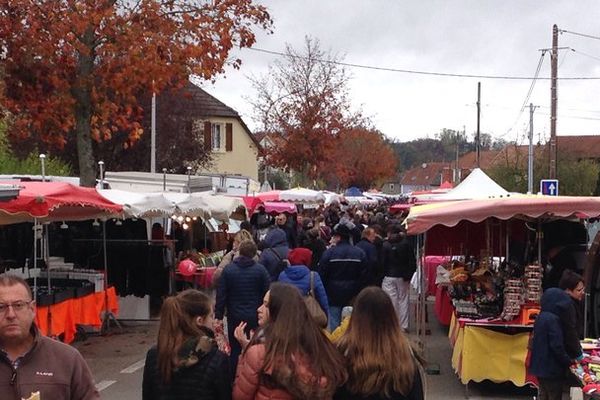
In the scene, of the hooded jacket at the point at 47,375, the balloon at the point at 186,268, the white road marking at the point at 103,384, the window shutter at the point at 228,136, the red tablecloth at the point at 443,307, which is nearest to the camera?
the hooded jacket at the point at 47,375

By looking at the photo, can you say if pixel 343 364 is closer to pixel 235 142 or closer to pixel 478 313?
pixel 478 313

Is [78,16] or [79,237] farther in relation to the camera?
[79,237]

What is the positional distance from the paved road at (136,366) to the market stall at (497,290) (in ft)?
0.96

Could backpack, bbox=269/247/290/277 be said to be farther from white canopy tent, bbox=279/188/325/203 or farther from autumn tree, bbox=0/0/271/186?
white canopy tent, bbox=279/188/325/203

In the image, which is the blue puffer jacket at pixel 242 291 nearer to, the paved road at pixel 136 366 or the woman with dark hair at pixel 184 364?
the paved road at pixel 136 366

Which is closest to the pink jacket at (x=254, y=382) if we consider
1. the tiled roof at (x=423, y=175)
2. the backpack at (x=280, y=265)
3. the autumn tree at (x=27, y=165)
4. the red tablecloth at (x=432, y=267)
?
the backpack at (x=280, y=265)

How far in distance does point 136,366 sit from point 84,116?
19.4 feet

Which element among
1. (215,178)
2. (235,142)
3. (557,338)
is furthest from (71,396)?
(235,142)

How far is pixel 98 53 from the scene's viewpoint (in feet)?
49.2

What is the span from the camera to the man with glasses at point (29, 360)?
3.66 meters

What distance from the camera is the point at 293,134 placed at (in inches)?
1730

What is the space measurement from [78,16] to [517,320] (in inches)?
345

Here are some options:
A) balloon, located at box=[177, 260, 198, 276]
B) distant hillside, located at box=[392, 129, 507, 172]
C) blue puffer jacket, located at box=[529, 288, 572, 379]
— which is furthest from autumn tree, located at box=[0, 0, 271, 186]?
distant hillside, located at box=[392, 129, 507, 172]

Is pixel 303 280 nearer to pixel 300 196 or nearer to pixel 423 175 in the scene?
pixel 300 196
